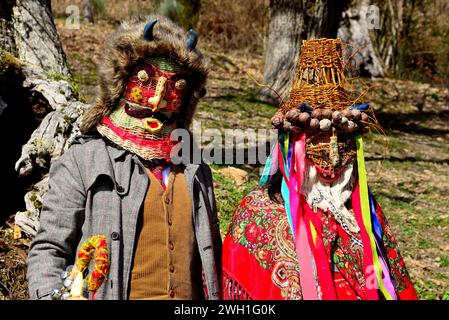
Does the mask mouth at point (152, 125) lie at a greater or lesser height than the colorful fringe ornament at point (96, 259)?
greater

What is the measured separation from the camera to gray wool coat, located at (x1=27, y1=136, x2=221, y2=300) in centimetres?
231

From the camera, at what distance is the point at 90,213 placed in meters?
2.38

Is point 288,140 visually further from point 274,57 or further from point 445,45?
point 445,45

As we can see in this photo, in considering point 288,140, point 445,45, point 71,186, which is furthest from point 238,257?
point 445,45

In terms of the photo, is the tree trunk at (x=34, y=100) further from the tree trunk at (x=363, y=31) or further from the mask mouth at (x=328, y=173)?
the tree trunk at (x=363, y=31)

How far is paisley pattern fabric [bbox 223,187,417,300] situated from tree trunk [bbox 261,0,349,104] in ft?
16.2

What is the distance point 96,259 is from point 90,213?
0.19 metres

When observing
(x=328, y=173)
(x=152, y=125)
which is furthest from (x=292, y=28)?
(x=152, y=125)

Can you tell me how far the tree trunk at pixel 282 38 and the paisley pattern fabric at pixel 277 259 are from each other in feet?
18.2

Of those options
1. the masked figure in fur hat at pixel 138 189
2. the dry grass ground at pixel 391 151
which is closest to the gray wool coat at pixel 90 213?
the masked figure in fur hat at pixel 138 189

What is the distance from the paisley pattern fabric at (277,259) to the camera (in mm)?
2652

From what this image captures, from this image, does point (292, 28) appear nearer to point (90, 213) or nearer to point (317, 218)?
point (317, 218)

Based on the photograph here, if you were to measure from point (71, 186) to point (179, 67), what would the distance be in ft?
2.31

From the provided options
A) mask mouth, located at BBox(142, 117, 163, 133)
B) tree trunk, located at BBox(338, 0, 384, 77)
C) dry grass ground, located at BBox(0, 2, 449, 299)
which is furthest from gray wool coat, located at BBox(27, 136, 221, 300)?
tree trunk, located at BBox(338, 0, 384, 77)
